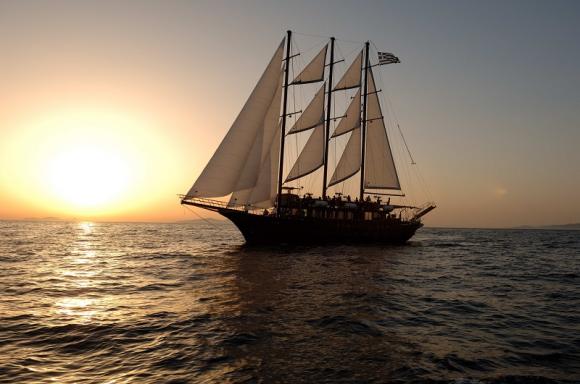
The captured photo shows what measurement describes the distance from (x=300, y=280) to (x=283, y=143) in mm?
24984

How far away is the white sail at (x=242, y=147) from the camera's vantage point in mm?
→ 35875

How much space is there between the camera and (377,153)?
5219 centimetres

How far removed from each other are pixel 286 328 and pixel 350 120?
142 feet

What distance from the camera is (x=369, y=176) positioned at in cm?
5291

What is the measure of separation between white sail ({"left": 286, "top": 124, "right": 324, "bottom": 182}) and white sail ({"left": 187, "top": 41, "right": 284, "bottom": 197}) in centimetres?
810

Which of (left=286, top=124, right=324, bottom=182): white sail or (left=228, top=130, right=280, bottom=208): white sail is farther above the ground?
(left=286, top=124, right=324, bottom=182): white sail

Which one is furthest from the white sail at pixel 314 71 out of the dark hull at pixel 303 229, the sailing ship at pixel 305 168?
the dark hull at pixel 303 229

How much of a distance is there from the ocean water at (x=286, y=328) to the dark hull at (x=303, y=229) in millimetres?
17634

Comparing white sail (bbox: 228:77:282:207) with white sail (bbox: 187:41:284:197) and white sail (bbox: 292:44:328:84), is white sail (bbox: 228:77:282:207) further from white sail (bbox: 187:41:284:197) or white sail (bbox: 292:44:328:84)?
white sail (bbox: 292:44:328:84)

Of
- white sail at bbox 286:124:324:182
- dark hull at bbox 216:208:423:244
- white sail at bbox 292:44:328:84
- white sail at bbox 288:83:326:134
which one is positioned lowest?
dark hull at bbox 216:208:423:244

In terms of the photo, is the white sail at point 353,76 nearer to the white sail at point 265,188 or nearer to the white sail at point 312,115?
the white sail at point 312,115

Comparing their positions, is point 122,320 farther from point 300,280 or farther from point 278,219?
point 278,219

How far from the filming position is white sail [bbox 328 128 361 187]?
165 ft

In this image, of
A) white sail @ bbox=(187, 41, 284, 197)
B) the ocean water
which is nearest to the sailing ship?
white sail @ bbox=(187, 41, 284, 197)
